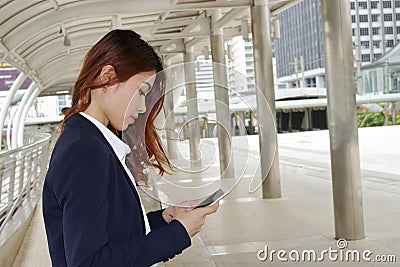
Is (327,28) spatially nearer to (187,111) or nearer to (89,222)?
(187,111)

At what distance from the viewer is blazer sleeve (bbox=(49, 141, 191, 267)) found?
148 cm

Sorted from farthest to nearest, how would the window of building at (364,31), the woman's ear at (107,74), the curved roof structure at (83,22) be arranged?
the window of building at (364,31) → the curved roof structure at (83,22) → the woman's ear at (107,74)

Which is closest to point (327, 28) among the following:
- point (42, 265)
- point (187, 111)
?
point (42, 265)

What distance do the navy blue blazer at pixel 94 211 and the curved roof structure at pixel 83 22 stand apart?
409cm

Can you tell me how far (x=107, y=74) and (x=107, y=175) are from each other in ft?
0.82

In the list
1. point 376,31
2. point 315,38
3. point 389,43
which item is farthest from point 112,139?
point 315,38

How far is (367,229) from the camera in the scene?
6.81 meters

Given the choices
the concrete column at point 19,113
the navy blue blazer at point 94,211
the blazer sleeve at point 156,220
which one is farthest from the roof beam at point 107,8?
the concrete column at point 19,113

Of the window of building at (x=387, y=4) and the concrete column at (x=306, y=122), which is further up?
the window of building at (x=387, y=4)

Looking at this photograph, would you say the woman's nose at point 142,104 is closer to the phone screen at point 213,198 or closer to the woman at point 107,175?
the woman at point 107,175

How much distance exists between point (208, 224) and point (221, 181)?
6296 mm

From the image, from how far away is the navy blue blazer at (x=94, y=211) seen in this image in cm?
148

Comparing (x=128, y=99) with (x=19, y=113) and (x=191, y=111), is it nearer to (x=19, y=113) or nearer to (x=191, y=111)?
(x=191, y=111)

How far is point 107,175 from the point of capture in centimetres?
153
